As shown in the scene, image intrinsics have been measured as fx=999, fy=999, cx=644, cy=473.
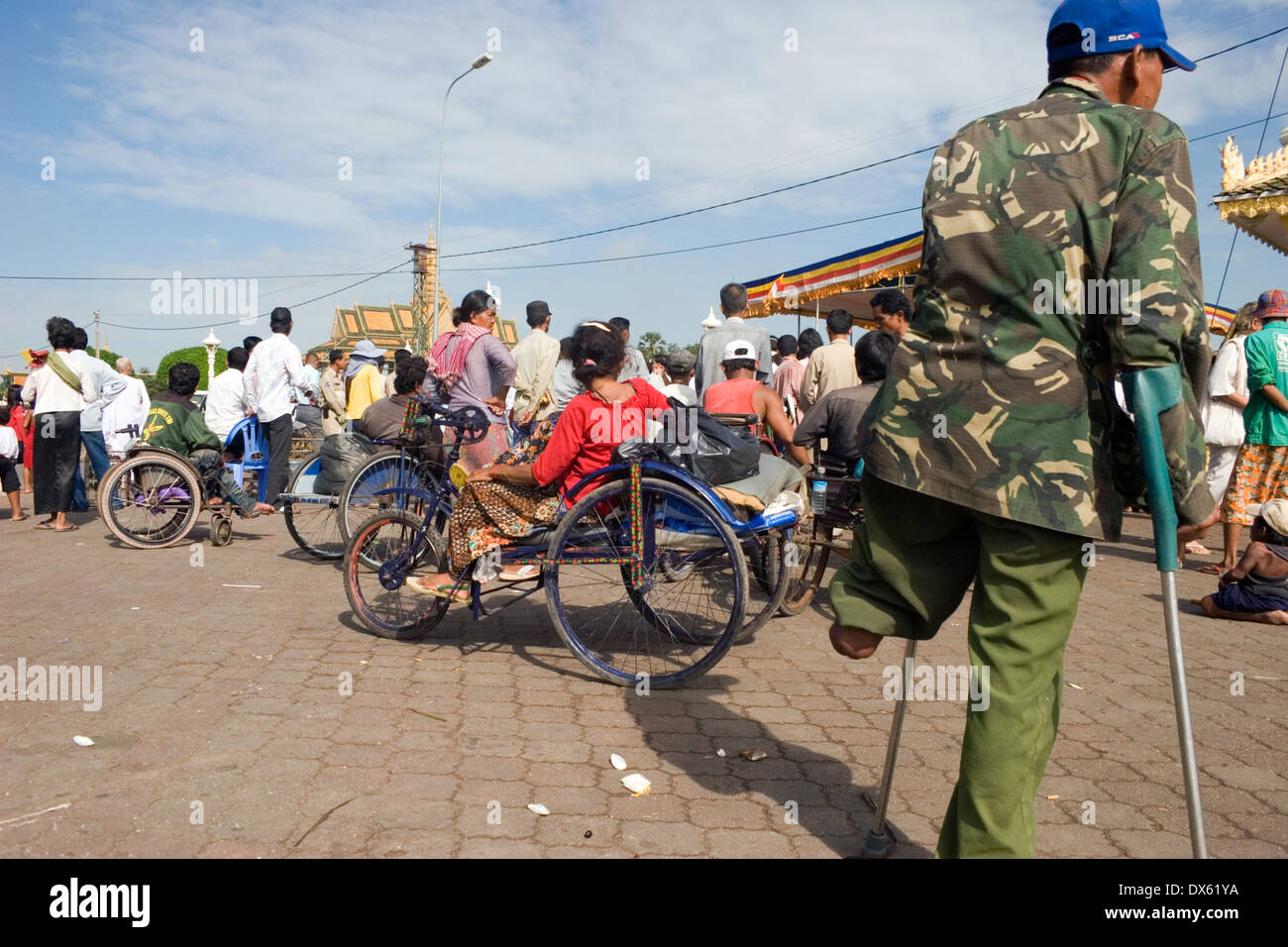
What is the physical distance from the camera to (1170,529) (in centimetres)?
220

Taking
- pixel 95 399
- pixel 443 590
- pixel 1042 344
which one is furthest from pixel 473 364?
pixel 1042 344

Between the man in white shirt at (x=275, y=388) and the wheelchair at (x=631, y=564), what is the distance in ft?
12.4

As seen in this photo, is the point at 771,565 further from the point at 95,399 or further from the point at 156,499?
the point at 95,399

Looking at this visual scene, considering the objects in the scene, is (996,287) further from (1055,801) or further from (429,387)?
(429,387)

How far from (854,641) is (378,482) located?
5088 mm

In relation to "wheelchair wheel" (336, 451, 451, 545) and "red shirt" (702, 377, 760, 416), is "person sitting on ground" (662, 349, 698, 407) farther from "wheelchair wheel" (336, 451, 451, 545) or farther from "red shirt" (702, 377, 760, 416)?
"wheelchair wheel" (336, 451, 451, 545)

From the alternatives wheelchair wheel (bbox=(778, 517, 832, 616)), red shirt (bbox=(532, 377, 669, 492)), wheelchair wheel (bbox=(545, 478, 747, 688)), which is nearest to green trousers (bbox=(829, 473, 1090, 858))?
wheelchair wheel (bbox=(545, 478, 747, 688))

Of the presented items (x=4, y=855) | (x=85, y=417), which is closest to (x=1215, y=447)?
(x=4, y=855)

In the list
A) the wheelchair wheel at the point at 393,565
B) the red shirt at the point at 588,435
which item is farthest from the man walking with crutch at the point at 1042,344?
the wheelchair wheel at the point at 393,565

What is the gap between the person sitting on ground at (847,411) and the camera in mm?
5656

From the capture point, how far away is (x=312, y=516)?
817 cm

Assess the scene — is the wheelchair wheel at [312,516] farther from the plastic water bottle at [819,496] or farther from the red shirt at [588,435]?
the plastic water bottle at [819,496]

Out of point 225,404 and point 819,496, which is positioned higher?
point 225,404

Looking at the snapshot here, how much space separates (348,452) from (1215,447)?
6547mm
